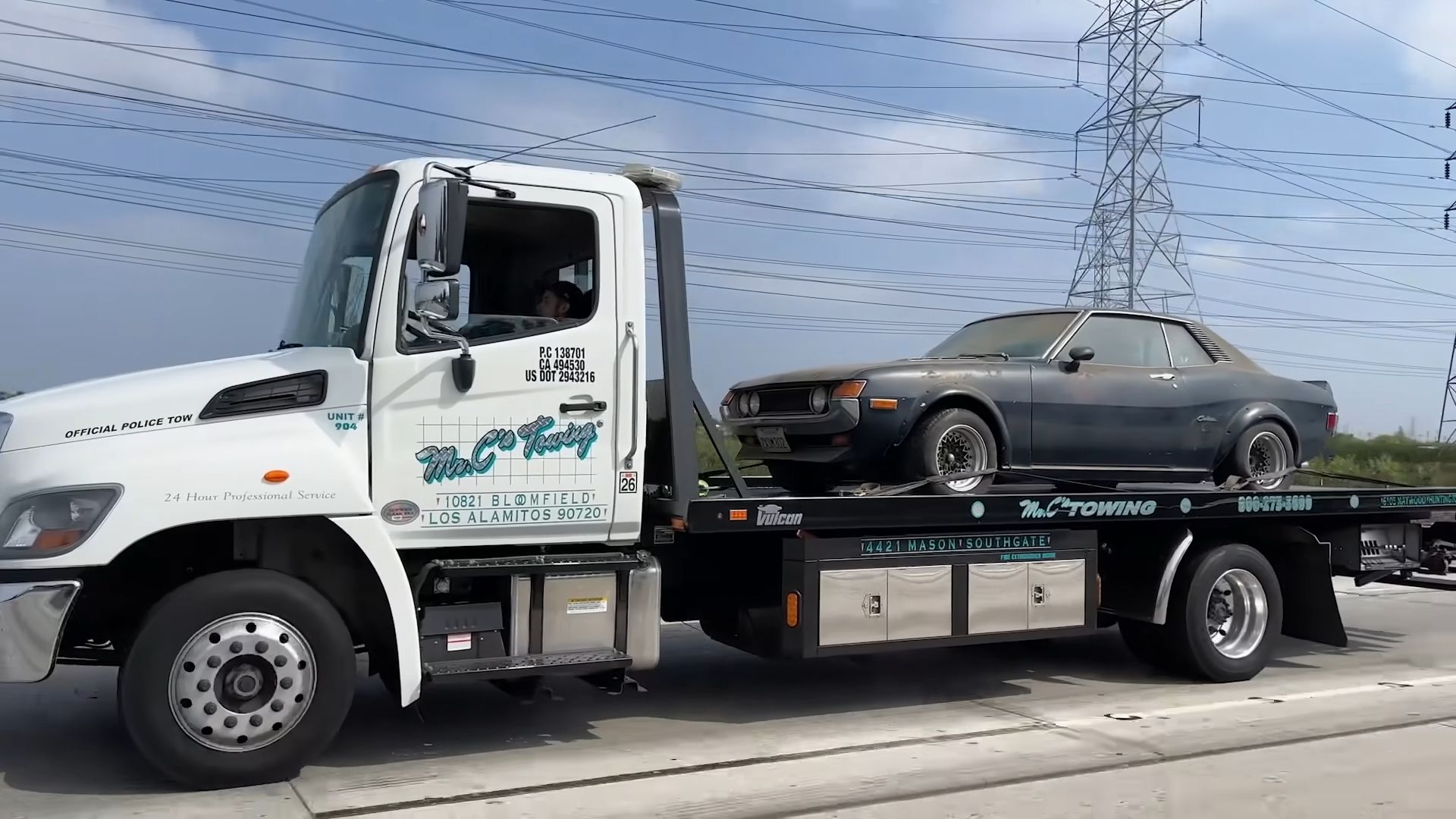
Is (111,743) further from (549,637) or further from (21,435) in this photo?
(549,637)

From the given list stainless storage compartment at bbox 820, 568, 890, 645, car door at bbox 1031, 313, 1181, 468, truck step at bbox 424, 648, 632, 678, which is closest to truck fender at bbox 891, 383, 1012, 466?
car door at bbox 1031, 313, 1181, 468

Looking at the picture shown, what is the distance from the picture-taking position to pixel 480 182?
5.40m

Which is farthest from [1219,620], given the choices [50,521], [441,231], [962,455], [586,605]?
[50,521]

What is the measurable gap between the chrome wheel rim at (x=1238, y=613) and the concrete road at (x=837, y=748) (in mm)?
303

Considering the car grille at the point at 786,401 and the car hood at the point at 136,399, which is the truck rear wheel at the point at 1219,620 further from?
the car hood at the point at 136,399

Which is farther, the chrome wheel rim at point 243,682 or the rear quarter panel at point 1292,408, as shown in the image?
the rear quarter panel at point 1292,408

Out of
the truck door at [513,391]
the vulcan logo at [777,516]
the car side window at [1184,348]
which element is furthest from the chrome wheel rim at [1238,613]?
the truck door at [513,391]

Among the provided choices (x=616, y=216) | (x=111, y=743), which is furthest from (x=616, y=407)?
(x=111, y=743)

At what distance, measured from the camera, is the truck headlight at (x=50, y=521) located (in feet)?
15.1

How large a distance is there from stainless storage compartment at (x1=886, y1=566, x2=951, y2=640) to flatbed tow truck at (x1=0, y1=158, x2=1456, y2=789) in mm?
16

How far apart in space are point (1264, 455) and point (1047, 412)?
2.01 meters

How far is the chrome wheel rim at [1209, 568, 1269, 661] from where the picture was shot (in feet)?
25.4

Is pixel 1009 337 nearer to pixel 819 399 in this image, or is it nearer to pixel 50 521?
pixel 819 399

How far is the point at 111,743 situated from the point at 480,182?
127 inches
